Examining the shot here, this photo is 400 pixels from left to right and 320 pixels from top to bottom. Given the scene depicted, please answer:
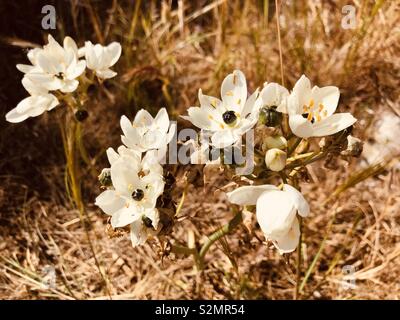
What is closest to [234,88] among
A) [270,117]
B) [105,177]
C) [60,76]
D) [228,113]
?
[228,113]

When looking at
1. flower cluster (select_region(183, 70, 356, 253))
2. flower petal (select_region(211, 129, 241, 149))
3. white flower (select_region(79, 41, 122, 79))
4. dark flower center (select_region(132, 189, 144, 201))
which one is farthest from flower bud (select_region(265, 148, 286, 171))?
white flower (select_region(79, 41, 122, 79))

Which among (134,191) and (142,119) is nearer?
(134,191)

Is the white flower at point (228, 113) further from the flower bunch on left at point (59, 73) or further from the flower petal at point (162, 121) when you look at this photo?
the flower bunch on left at point (59, 73)

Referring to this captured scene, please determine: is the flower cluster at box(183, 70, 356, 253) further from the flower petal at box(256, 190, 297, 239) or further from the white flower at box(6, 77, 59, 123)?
the white flower at box(6, 77, 59, 123)

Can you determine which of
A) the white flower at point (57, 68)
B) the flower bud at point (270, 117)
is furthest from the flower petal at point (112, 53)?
the flower bud at point (270, 117)

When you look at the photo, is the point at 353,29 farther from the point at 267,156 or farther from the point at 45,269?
the point at 45,269

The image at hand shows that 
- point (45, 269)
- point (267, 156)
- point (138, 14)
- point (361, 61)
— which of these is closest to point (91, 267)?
point (45, 269)

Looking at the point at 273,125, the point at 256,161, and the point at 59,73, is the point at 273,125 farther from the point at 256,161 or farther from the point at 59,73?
the point at 59,73
